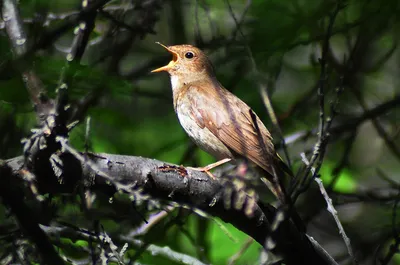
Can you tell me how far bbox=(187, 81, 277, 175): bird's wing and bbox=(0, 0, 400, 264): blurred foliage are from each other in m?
0.30

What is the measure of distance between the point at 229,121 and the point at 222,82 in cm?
113

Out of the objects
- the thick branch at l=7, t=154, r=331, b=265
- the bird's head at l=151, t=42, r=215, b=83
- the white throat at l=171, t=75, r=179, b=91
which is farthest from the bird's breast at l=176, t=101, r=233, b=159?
the thick branch at l=7, t=154, r=331, b=265

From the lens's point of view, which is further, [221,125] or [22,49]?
[221,125]

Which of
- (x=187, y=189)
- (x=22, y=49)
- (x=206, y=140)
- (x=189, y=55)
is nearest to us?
(x=22, y=49)

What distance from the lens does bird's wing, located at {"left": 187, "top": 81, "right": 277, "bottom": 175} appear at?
5338 millimetres

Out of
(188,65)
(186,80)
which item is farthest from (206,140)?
(188,65)

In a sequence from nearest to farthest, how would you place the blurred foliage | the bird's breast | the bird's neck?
the blurred foliage, the bird's breast, the bird's neck

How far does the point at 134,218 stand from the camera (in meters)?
3.03

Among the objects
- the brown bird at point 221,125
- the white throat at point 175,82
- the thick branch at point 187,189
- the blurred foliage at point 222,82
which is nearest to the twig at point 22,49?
the blurred foliage at point 222,82

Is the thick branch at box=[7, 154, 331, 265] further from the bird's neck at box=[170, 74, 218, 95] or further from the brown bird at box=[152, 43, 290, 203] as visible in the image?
the bird's neck at box=[170, 74, 218, 95]

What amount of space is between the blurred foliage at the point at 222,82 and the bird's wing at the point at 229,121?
0.30 m

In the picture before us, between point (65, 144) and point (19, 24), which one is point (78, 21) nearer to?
point (19, 24)

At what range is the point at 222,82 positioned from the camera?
6.63m

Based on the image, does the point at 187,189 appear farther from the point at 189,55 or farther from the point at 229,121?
the point at 189,55
